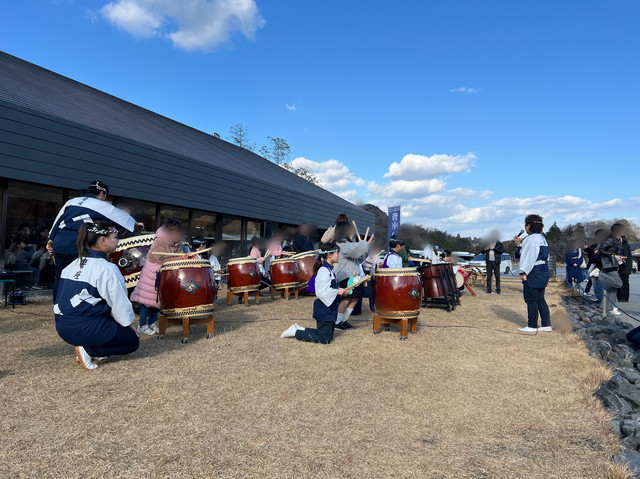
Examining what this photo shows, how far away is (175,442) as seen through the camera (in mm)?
2068

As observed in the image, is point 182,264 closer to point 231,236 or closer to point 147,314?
point 147,314

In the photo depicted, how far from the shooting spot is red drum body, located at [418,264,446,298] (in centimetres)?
712

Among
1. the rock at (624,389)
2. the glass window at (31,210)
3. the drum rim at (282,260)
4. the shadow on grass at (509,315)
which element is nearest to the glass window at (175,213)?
the glass window at (31,210)

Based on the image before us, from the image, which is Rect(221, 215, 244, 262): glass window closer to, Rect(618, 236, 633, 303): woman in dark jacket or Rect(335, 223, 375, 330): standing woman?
Rect(335, 223, 375, 330): standing woman

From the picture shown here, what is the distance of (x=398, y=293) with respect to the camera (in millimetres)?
4746

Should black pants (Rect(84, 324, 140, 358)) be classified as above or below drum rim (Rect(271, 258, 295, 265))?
below

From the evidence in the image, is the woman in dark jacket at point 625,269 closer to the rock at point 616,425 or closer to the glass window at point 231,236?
the rock at point 616,425

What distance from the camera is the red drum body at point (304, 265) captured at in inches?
316

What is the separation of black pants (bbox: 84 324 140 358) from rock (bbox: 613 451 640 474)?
10.8ft

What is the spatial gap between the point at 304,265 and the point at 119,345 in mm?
4944

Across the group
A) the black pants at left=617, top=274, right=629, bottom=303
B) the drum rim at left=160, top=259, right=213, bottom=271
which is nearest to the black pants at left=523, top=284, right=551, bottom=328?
the black pants at left=617, top=274, right=629, bottom=303

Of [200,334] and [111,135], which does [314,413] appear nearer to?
[200,334]

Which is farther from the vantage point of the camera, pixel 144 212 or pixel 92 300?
pixel 144 212

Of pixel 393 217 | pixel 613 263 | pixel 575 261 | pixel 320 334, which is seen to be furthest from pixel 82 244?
pixel 393 217
